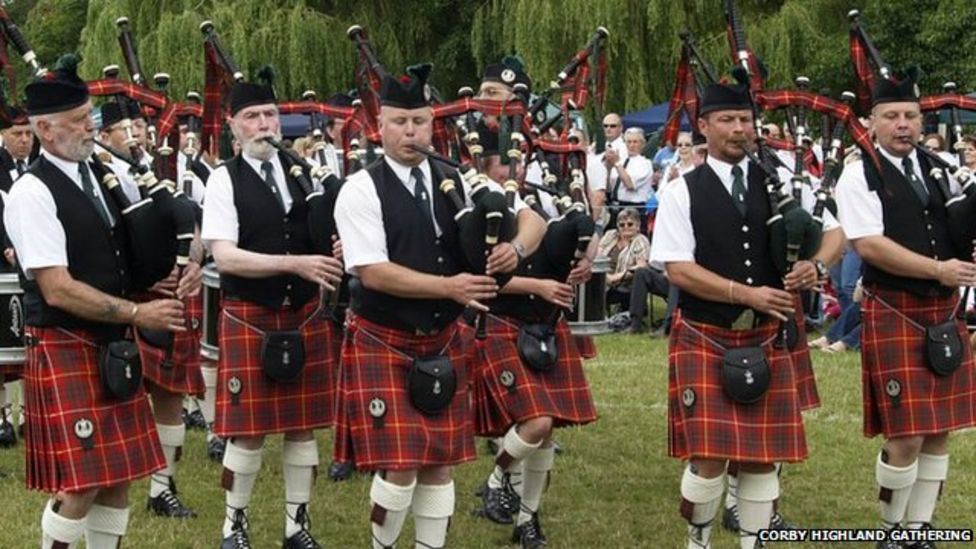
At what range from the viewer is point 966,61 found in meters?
15.7

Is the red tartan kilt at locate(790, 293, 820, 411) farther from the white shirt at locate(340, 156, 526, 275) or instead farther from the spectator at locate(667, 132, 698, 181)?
the spectator at locate(667, 132, 698, 181)

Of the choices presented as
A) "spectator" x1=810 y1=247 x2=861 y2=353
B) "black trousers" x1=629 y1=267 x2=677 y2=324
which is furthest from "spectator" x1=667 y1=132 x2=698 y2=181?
"spectator" x1=810 y1=247 x2=861 y2=353

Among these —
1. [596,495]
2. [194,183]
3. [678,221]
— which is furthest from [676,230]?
[194,183]

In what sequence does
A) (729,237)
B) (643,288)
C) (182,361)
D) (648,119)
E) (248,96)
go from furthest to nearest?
1. (648,119)
2. (643,288)
3. (182,361)
4. (248,96)
5. (729,237)

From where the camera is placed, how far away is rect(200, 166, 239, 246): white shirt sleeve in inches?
204

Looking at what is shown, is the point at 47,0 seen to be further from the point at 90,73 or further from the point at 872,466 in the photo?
the point at 872,466

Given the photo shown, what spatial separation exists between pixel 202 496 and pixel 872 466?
2959 millimetres

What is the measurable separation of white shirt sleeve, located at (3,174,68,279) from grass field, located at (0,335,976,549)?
166 centimetres

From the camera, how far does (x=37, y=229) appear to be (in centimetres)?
420

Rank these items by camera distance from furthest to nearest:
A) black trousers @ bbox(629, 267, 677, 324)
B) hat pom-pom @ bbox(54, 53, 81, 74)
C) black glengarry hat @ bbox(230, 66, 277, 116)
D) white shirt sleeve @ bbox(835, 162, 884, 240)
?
black trousers @ bbox(629, 267, 677, 324)
black glengarry hat @ bbox(230, 66, 277, 116)
white shirt sleeve @ bbox(835, 162, 884, 240)
hat pom-pom @ bbox(54, 53, 81, 74)

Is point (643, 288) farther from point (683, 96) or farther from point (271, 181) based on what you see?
point (271, 181)

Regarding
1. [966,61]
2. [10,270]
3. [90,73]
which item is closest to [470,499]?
[10,270]

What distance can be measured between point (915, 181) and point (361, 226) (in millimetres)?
1971

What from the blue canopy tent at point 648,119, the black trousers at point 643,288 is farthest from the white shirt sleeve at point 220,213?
the blue canopy tent at point 648,119
